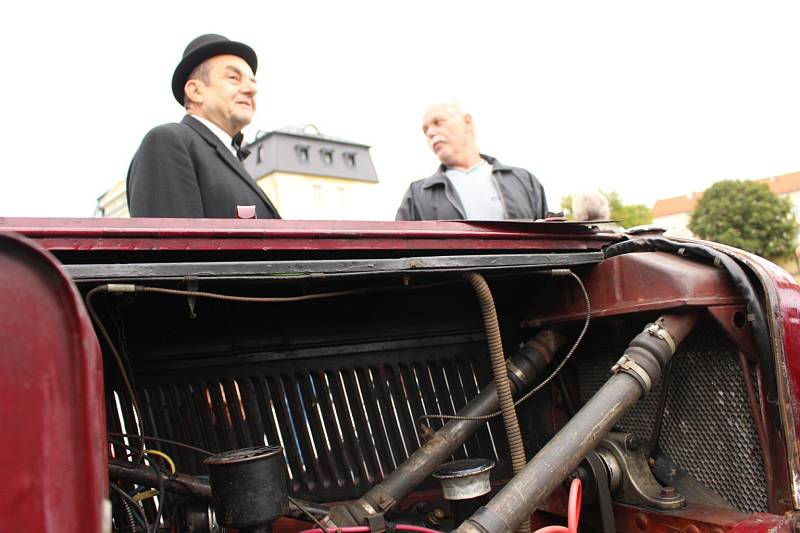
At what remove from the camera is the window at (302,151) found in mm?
35875

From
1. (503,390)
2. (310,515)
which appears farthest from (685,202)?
(310,515)

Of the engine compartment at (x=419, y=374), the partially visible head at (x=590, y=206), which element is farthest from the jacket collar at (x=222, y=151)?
the partially visible head at (x=590, y=206)

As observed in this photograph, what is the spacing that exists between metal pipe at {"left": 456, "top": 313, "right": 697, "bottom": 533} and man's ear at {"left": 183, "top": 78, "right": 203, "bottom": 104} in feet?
7.03

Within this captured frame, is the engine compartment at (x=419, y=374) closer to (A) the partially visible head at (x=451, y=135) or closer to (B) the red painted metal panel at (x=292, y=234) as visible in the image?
(B) the red painted metal panel at (x=292, y=234)

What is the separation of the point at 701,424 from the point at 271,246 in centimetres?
141

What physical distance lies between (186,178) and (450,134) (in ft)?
5.91

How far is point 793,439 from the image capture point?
1.62 m

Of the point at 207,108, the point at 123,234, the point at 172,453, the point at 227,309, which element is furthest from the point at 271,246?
the point at 207,108

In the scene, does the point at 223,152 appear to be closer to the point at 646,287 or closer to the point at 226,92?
the point at 226,92

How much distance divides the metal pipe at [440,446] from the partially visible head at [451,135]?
183 centimetres

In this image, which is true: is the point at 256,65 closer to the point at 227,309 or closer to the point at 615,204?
the point at 227,309

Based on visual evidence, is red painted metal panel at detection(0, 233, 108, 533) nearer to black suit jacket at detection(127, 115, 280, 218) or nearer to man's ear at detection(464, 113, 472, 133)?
black suit jacket at detection(127, 115, 280, 218)

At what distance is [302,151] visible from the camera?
36.2 meters

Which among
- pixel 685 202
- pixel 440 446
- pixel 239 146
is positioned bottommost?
pixel 440 446
